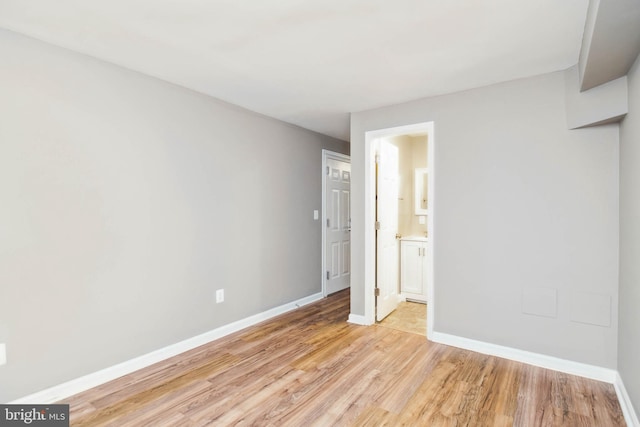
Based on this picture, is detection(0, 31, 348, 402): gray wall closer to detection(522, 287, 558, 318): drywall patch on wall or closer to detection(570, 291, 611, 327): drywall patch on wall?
detection(522, 287, 558, 318): drywall patch on wall

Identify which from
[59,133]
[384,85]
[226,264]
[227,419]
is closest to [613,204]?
[384,85]

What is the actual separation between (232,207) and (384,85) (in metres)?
1.81

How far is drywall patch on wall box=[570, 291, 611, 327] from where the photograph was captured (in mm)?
2357

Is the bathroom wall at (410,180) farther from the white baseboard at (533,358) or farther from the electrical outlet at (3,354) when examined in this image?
the electrical outlet at (3,354)

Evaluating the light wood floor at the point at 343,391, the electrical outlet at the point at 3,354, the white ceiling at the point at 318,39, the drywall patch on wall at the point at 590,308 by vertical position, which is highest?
the white ceiling at the point at 318,39

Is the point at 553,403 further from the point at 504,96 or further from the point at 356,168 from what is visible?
the point at 356,168

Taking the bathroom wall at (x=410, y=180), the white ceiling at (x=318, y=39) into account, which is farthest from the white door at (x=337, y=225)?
the white ceiling at (x=318, y=39)

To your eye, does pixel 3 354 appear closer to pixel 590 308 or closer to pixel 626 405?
pixel 626 405

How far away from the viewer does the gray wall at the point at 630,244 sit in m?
1.81

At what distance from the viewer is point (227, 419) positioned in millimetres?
1957

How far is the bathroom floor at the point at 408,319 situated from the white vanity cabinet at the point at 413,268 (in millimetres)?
172
